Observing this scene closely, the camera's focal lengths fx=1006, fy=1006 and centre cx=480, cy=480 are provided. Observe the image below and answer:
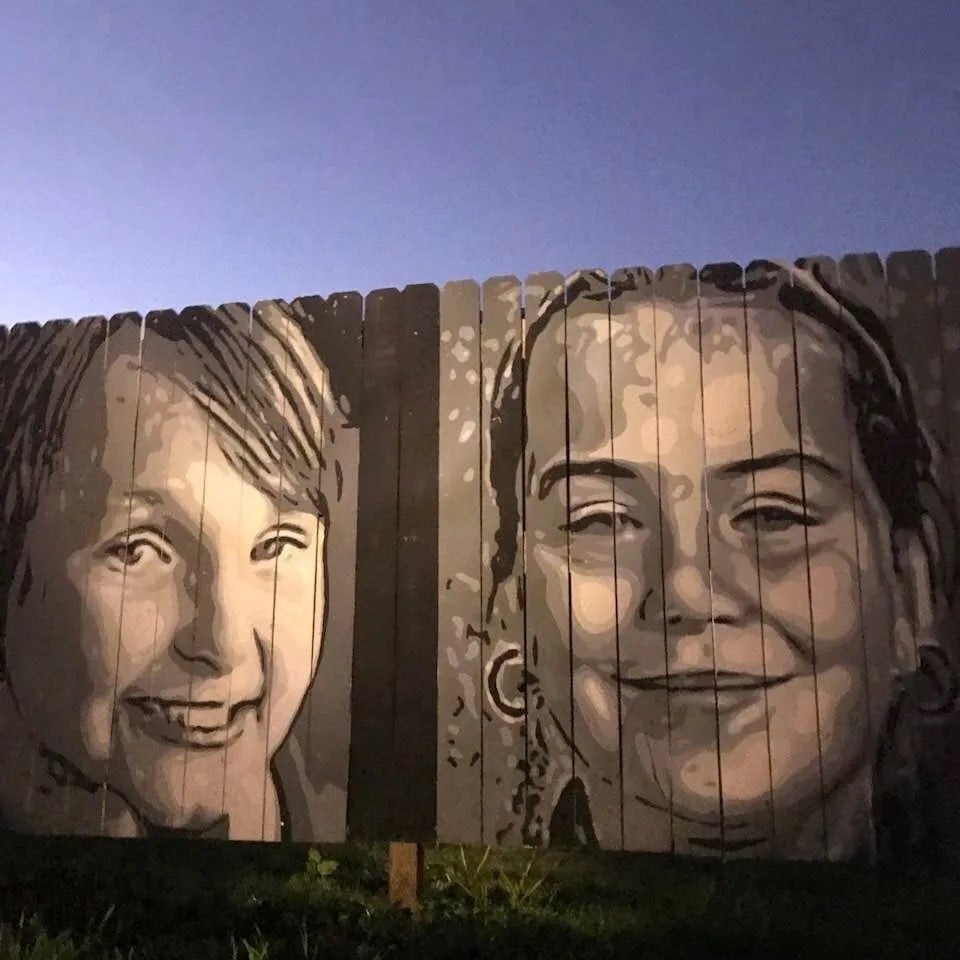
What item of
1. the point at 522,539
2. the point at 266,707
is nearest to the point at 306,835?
the point at 266,707

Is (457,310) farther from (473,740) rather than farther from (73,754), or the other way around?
(73,754)

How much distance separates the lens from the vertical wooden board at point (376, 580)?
11.1ft

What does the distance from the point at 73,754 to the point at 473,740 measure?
58.2 inches

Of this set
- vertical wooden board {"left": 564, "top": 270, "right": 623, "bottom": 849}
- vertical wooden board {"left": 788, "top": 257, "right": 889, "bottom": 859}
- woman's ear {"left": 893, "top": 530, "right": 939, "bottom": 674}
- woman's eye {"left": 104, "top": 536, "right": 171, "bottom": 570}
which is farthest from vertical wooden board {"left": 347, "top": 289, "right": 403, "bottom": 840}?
woman's ear {"left": 893, "top": 530, "right": 939, "bottom": 674}

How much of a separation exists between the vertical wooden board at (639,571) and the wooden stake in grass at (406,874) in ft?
2.29

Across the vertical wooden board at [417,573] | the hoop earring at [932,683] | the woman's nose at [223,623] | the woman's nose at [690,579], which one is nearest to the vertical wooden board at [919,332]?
the hoop earring at [932,683]

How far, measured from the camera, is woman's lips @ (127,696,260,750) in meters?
3.48

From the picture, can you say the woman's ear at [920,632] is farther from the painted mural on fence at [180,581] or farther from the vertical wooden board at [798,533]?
the painted mural on fence at [180,581]

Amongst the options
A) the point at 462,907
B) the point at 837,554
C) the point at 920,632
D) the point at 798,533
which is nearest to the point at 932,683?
the point at 920,632

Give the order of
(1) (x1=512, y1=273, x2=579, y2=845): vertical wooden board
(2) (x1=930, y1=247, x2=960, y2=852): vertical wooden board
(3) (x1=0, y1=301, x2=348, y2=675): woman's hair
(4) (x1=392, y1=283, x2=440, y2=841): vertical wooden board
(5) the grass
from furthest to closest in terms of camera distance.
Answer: (3) (x1=0, y1=301, x2=348, y2=675): woman's hair, (4) (x1=392, y1=283, x2=440, y2=841): vertical wooden board, (1) (x1=512, y1=273, x2=579, y2=845): vertical wooden board, (2) (x1=930, y1=247, x2=960, y2=852): vertical wooden board, (5) the grass

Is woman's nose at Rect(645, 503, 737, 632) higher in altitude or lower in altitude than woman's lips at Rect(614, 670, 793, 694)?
higher

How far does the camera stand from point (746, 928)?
301 centimetres

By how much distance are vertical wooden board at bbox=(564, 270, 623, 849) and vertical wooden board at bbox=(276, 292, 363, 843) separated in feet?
2.53

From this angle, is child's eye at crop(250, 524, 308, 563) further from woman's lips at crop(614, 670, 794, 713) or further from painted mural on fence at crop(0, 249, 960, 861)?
woman's lips at crop(614, 670, 794, 713)
